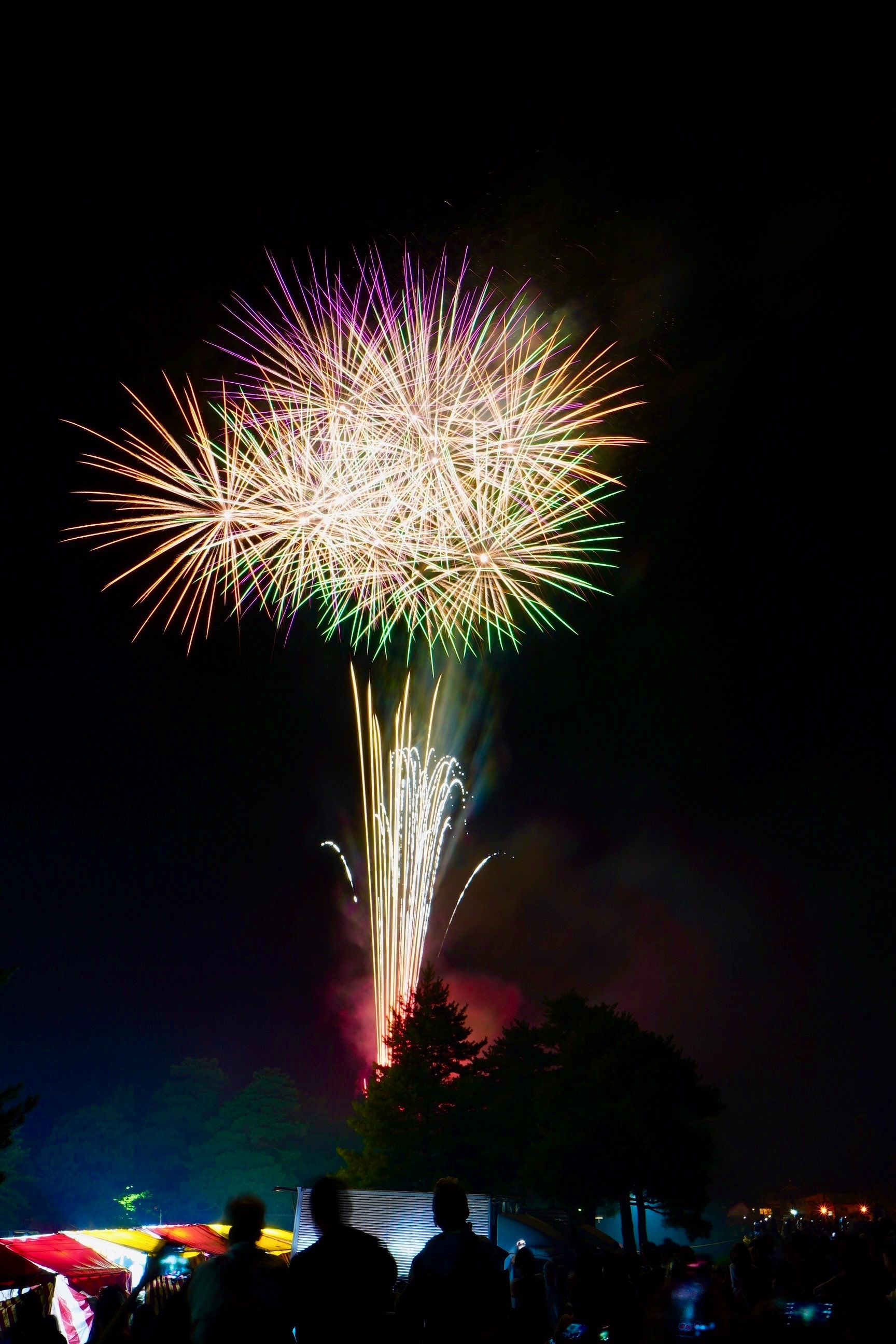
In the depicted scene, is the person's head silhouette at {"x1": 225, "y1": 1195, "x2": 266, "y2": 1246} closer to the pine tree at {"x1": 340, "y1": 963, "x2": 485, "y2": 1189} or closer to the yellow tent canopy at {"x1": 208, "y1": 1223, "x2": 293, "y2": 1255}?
the yellow tent canopy at {"x1": 208, "y1": 1223, "x2": 293, "y2": 1255}

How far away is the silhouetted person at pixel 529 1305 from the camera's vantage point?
5180mm

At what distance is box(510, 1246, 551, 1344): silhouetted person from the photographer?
204 inches

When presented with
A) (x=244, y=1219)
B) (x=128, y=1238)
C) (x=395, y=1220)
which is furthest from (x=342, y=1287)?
(x=128, y=1238)

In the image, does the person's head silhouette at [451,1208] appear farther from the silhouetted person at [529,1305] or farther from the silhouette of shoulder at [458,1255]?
the silhouetted person at [529,1305]

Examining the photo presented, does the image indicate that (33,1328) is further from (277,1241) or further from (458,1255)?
(277,1241)

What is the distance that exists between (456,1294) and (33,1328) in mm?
4046

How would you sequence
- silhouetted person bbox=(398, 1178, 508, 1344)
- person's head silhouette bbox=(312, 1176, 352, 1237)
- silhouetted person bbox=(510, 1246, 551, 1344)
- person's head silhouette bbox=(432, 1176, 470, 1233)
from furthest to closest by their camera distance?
silhouetted person bbox=(510, 1246, 551, 1344), person's head silhouette bbox=(432, 1176, 470, 1233), silhouetted person bbox=(398, 1178, 508, 1344), person's head silhouette bbox=(312, 1176, 352, 1237)

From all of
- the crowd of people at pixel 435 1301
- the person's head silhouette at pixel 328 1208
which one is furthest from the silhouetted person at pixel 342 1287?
the person's head silhouette at pixel 328 1208

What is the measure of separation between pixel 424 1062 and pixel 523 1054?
10698mm

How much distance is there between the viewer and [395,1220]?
604 inches

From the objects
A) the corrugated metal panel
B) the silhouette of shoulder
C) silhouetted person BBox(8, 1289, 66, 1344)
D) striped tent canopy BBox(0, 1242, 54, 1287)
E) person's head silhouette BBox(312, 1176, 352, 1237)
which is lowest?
silhouetted person BBox(8, 1289, 66, 1344)

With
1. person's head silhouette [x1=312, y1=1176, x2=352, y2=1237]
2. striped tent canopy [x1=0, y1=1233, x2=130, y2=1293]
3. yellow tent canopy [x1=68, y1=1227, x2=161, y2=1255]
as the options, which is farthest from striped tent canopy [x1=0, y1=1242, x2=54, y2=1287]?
person's head silhouette [x1=312, y1=1176, x2=352, y2=1237]

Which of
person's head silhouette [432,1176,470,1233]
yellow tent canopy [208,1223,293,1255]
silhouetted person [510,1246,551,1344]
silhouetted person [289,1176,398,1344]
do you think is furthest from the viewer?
yellow tent canopy [208,1223,293,1255]

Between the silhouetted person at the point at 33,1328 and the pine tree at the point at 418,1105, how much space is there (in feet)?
Answer: 123
